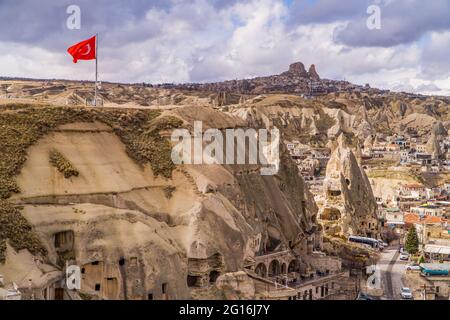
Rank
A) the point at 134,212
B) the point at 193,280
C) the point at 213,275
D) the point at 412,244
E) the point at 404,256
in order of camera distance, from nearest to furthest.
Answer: the point at 134,212 → the point at 193,280 → the point at 213,275 → the point at 404,256 → the point at 412,244

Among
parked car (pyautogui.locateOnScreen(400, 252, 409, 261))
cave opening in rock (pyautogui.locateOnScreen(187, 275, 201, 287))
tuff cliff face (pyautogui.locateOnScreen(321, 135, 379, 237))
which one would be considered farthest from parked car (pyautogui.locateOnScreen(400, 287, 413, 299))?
tuff cliff face (pyautogui.locateOnScreen(321, 135, 379, 237))

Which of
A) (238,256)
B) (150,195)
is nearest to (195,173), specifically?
(150,195)

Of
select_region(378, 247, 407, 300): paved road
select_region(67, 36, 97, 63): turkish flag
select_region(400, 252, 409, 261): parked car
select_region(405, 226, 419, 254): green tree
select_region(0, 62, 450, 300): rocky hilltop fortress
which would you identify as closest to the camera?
select_region(0, 62, 450, 300): rocky hilltop fortress

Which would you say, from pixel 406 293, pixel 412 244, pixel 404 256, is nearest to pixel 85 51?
pixel 406 293

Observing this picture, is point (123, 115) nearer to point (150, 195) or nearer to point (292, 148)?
point (150, 195)

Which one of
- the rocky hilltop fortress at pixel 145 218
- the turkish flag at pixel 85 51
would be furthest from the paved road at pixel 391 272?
the turkish flag at pixel 85 51

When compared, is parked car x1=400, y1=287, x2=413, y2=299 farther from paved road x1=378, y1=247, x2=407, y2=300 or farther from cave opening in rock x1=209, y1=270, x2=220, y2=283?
cave opening in rock x1=209, y1=270, x2=220, y2=283

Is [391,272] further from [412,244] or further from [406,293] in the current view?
[406,293]

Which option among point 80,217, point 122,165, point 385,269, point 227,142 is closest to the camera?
point 80,217
